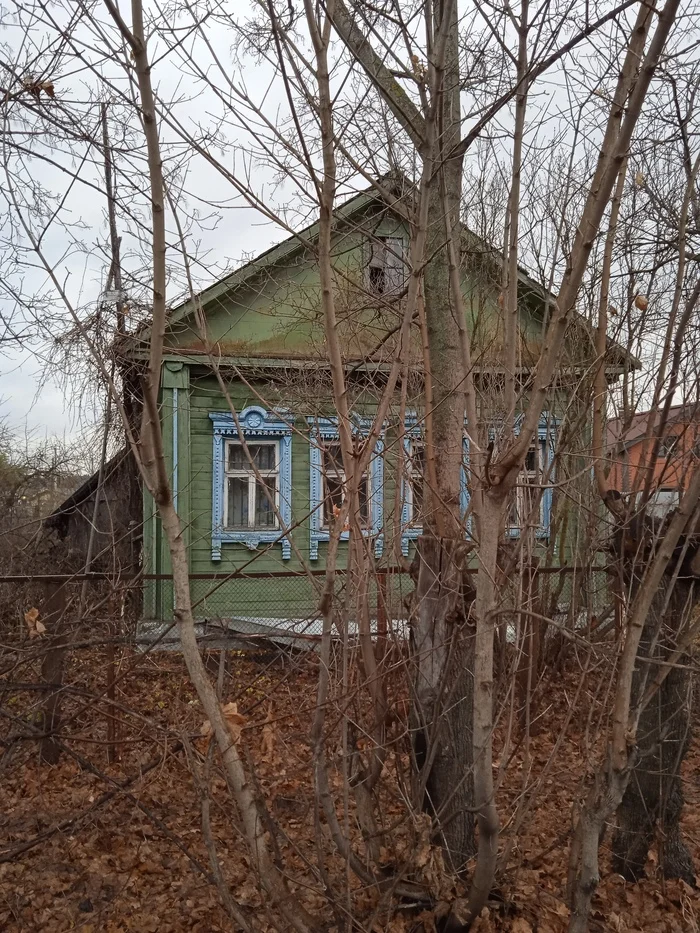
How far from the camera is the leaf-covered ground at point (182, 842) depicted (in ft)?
10.5

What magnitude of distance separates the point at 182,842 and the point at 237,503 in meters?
6.91

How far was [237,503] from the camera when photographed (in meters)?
11.1

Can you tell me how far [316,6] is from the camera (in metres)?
3.18

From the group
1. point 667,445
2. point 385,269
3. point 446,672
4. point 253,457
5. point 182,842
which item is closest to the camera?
point 446,672

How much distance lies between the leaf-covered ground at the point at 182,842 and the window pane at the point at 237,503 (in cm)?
561

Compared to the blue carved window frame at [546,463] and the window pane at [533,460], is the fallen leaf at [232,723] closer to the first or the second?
the blue carved window frame at [546,463]

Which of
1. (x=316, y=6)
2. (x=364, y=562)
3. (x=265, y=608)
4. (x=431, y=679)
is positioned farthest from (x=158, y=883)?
(x=265, y=608)

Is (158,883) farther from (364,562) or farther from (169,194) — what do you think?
(169,194)

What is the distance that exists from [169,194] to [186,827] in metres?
3.81

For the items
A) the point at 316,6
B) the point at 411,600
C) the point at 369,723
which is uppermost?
the point at 316,6

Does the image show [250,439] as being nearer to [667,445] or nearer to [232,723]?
[667,445]

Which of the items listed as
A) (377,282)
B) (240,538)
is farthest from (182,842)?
(240,538)

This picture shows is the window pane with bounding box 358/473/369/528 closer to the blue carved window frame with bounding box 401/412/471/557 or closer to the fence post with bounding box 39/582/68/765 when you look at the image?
the blue carved window frame with bounding box 401/412/471/557

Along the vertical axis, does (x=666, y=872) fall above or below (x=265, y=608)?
below
